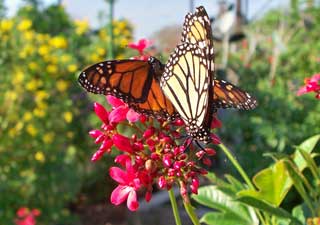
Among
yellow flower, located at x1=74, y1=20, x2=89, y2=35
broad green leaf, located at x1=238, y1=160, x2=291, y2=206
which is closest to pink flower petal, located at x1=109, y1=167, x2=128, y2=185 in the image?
broad green leaf, located at x1=238, y1=160, x2=291, y2=206

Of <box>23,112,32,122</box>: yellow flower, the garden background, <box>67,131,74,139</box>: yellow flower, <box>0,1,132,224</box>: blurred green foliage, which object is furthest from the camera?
<box>67,131,74,139</box>: yellow flower

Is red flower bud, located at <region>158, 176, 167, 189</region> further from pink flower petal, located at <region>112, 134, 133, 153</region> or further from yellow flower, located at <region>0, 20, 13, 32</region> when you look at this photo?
yellow flower, located at <region>0, 20, 13, 32</region>

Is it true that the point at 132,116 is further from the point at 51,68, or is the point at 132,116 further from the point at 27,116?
the point at 51,68

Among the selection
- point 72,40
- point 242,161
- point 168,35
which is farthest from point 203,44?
point 168,35

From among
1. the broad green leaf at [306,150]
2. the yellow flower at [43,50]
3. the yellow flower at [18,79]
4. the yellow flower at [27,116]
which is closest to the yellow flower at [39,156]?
the yellow flower at [27,116]

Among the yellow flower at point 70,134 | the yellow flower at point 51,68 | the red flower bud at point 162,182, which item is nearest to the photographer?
the red flower bud at point 162,182

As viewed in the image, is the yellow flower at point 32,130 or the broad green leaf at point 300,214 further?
the yellow flower at point 32,130

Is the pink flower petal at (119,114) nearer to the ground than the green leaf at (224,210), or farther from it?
farther from it

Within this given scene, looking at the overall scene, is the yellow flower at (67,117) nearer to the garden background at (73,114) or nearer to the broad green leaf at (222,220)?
the garden background at (73,114)
